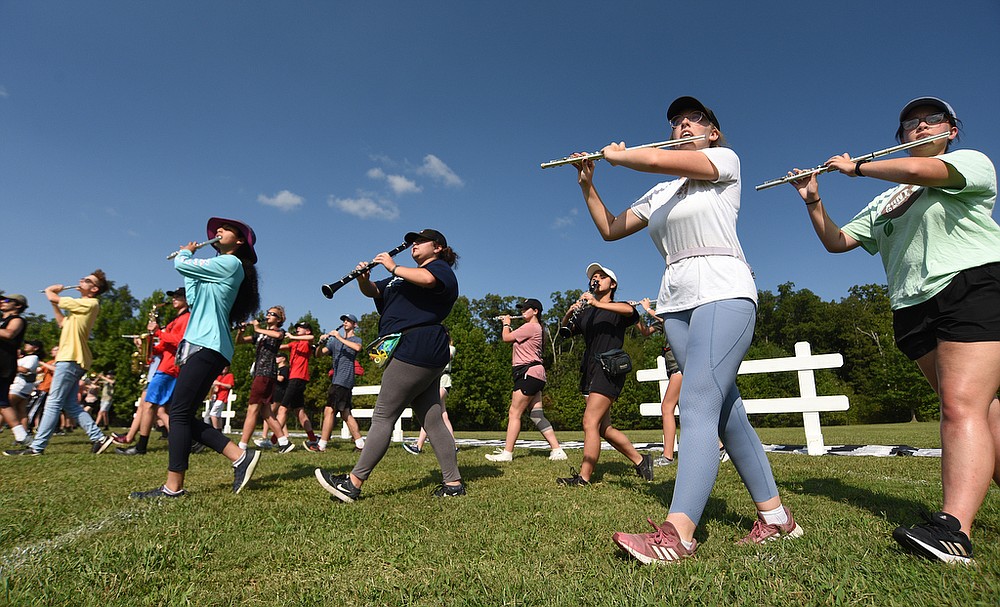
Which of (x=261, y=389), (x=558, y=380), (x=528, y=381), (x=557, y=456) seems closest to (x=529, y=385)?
(x=528, y=381)

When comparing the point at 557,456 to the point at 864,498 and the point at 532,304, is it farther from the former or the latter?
the point at 864,498

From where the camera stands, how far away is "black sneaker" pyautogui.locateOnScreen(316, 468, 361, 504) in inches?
158

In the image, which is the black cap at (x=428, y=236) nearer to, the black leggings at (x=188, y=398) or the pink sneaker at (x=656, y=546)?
the black leggings at (x=188, y=398)

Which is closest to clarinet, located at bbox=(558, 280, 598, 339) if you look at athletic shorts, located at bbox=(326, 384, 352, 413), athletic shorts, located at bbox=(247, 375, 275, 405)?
athletic shorts, located at bbox=(326, 384, 352, 413)

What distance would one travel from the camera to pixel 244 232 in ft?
16.2

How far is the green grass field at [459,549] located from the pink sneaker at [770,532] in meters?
0.10

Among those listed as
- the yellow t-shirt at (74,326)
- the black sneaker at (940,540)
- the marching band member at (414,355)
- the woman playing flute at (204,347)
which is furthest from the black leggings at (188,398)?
the black sneaker at (940,540)

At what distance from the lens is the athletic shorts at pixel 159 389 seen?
24.4ft

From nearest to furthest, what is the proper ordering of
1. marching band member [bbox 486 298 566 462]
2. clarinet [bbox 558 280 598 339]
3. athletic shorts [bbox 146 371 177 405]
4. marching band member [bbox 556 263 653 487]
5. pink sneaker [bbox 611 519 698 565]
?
pink sneaker [bbox 611 519 698 565]
marching band member [bbox 556 263 653 487]
clarinet [bbox 558 280 598 339]
marching band member [bbox 486 298 566 462]
athletic shorts [bbox 146 371 177 405]

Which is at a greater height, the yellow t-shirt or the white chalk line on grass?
the yellow t-shirt

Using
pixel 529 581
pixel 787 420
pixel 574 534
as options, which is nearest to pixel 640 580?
pixel 529 581

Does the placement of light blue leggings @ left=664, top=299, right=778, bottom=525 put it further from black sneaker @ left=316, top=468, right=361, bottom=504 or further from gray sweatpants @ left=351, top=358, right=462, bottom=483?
black sneaker @ left=316, top=468, right=361, bottom=504

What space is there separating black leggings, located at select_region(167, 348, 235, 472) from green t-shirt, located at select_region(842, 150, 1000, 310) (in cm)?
484

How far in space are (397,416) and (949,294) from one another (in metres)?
3.61
